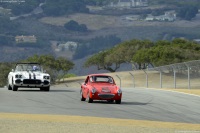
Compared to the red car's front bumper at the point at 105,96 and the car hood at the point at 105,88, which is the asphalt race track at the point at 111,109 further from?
the car hood at the point at 105,88

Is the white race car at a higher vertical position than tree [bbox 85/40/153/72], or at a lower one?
higher

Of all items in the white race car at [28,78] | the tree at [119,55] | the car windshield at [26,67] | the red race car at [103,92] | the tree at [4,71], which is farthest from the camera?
the tree at [119,55]

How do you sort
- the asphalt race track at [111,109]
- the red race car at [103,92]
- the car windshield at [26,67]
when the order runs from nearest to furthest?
the asphalt race track at [111,109] < the red race car at [103,92] < the car windshield at [26,67]

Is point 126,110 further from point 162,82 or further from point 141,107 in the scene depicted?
point 162,82

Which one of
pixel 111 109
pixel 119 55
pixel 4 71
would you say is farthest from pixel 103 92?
pixel 119 55

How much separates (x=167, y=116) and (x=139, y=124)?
340 centimetres

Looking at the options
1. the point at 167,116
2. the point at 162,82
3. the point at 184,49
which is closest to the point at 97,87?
the point at 167,116

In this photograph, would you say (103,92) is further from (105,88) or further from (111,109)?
(111,109)

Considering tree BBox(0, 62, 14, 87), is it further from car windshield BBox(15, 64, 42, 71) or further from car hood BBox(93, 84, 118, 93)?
car hood BBox(93, 84, 118, 93)

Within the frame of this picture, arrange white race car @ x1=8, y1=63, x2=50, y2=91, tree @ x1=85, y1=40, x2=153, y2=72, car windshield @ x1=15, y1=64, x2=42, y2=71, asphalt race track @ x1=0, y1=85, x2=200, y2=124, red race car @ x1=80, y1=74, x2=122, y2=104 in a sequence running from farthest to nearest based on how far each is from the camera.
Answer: tree @ x1=85, y1=40, x2=153, y2=72
car windshield @ x1=15, y1=64, x2=42, y2=71
white race car @ x1=8, y1=63, x2=50, y2=91
red race car @ x1=80, y1=74, x2=122, y2=104
asphalt race track @ x1=0, y1=85, x2=200, y2=124

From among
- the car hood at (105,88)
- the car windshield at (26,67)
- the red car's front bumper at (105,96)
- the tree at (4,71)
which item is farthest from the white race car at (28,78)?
the tree at (4,71)

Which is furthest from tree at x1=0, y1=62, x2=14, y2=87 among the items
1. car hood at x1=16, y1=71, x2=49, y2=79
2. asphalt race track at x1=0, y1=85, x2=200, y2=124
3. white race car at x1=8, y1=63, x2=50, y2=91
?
asphalt race track at x1=0, y1=85, x2=200, y2=124

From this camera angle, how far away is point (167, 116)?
911 inches

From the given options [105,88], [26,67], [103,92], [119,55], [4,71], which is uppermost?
[26,67]
